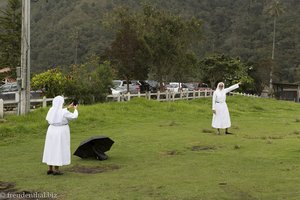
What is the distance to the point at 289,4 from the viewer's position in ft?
326

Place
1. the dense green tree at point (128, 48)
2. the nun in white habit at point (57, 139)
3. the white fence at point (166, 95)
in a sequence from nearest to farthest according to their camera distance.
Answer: the nun in white habit at point (57, 139) < the white fence at point (166, 95) < the dense green tree at point (128, 48)

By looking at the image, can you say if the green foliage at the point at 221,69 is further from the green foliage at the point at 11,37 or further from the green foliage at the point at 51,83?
the green foliage at the point at 51,83

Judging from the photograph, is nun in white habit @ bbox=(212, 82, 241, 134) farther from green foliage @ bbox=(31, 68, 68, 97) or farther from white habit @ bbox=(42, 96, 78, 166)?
green foliage @ bbox=(31, 68, 68, 97)

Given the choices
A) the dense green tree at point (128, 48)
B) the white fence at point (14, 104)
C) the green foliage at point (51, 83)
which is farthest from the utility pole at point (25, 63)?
the dense green tree at point (128, 48)

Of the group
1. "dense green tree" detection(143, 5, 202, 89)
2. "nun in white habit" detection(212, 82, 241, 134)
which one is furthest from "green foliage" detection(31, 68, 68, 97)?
"dense green tree" detection(143, 5, 202, 89)

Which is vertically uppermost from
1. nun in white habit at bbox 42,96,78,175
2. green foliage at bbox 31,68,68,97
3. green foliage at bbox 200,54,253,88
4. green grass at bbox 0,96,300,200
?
green foliage at bbox 200,54,253,88

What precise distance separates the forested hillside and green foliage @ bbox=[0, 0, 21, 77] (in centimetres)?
3409

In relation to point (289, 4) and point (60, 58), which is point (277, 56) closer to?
point (289, 4)

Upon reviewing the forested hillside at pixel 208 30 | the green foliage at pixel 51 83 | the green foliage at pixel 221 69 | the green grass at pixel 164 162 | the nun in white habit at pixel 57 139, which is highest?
the forested hillside at pixel 208 30

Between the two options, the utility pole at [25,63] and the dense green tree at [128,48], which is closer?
the utility pole at [25,63]

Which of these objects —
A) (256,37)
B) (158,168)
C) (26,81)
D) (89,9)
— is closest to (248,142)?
(158,168)

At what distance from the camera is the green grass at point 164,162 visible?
7.98m

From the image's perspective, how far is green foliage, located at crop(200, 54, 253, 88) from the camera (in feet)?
168

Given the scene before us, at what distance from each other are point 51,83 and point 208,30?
68136 millimetres
